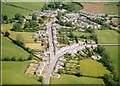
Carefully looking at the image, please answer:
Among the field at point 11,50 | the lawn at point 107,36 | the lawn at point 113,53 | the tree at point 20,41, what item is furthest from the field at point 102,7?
the field at point 11,50

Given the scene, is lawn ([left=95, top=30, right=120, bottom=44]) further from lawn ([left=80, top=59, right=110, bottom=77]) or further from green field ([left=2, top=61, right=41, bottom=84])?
green field ([left=2, top=61, right=41, bottom=84])

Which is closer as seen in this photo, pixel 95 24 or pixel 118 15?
pixel 95 24

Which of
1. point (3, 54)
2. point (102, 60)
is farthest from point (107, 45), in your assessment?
point (3, 54)

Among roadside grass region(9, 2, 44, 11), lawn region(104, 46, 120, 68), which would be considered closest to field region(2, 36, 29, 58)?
lawn region(104, 46, 120, 68)

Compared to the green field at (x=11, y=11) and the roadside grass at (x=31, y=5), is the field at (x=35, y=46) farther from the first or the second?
the roadside grass at (x=31, y=5)

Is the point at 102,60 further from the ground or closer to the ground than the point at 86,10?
closer to the ground

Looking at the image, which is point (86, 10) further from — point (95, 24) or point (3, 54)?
point (3, 54)
